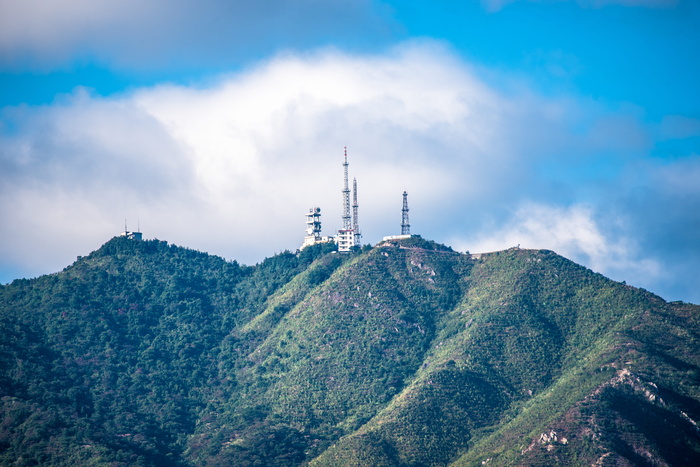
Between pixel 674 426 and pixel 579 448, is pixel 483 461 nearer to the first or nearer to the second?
pixel 579 448

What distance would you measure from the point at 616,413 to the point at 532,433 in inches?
524

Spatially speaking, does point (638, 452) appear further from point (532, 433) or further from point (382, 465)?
point (382, 465)

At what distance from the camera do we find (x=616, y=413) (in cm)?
19700

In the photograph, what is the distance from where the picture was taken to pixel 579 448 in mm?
190875

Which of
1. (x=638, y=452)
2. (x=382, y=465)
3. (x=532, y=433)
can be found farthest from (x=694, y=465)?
(x=382, y=465)

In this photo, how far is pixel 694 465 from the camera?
18862 centimetres

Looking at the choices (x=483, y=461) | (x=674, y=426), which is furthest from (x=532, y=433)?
(x=674, y=426)

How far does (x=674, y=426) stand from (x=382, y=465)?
150 ft

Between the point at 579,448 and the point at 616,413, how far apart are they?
10166mm

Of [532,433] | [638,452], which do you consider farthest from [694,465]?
[532,433]

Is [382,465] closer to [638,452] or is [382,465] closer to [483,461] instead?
[483,461]

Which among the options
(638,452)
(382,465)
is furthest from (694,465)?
(382,465)

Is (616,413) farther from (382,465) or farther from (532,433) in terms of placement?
(382,465)

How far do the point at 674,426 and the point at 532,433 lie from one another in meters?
21.8
